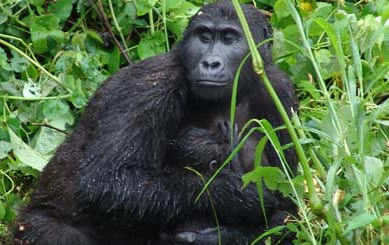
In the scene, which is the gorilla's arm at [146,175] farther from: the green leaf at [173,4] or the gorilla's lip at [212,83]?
the green leaf at [173,4]

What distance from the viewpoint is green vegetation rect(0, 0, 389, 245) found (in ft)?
17.5

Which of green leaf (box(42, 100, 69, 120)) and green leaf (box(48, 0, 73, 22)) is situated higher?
green leaf (box(48, 0, 73, 22))

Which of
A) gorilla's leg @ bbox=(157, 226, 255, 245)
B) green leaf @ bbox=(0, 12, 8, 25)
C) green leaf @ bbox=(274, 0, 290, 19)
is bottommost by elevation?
gorilla's leg @ bbox=(157, 226, 255, 245)

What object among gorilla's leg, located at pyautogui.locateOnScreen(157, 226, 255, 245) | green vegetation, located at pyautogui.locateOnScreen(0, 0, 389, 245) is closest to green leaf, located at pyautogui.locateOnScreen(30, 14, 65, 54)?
green vegetation, located at pyautogui.locateOnScreen(0, 0, 389, 245)

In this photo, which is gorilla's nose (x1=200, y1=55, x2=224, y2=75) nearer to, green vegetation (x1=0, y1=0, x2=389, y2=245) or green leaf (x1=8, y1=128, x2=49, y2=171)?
green vegetation (x1=0, y1=0, x2=389, y2=245)

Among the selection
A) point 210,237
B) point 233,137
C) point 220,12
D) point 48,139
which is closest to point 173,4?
point 48,139

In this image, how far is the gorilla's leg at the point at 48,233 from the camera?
19.4 ft

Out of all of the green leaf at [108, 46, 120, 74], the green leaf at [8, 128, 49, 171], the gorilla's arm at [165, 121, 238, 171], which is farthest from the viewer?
the green leaf at [108, 46, 120, 74]

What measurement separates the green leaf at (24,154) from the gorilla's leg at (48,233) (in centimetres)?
77

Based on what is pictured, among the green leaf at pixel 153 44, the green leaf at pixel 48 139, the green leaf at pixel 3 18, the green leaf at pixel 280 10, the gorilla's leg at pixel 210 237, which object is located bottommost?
the green leaf at pixel 48 139

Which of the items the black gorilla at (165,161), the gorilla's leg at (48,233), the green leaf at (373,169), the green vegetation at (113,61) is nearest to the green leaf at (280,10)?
the green vegetation at (113,61)

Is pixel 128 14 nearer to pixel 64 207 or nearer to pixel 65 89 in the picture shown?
pixel 65 89

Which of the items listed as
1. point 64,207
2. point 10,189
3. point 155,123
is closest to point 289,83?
point 155,123

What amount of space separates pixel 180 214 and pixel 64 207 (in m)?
0.63
